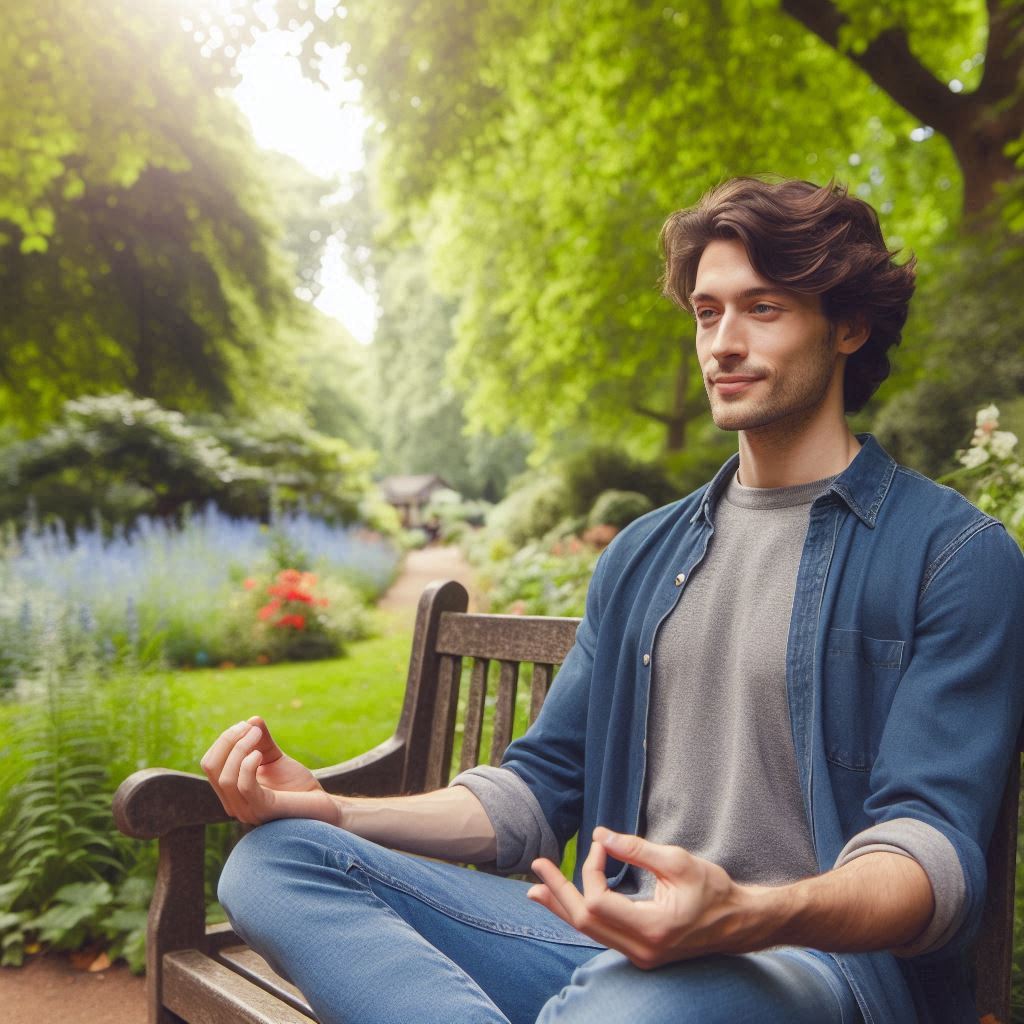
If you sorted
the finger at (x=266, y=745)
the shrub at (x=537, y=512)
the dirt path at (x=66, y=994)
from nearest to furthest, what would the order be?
the finger at (x=266, y=745) < the dirt path at (x=66, y=994) < the shrub at (x=537, y=512)

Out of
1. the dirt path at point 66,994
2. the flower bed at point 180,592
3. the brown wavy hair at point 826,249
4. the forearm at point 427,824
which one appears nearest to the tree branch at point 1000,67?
the flower bed at point 180,592

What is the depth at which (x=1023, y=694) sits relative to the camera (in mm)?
1640

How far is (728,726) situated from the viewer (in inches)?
76.0

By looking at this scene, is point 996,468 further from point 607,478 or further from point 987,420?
point 607,478

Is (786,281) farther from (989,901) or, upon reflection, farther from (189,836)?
(189,836)

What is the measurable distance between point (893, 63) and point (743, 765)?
825 cm

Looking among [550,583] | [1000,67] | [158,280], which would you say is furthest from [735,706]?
[158,280]

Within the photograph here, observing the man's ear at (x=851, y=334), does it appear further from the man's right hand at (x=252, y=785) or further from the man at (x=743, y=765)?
the man's right hand at (x=252, y=785)

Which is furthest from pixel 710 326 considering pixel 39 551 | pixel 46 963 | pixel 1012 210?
pixel 39 551

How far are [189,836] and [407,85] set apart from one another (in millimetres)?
9644

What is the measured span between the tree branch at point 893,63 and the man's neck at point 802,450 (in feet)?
24.6

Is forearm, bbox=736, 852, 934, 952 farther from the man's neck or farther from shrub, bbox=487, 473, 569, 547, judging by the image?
shrub, bbox=487, 473, 569, 547

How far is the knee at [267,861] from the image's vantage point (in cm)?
180

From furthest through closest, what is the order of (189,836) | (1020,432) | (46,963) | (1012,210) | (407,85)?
(407,85)
(1012,210)
(1020,432)
(46,963)
(189,836)
